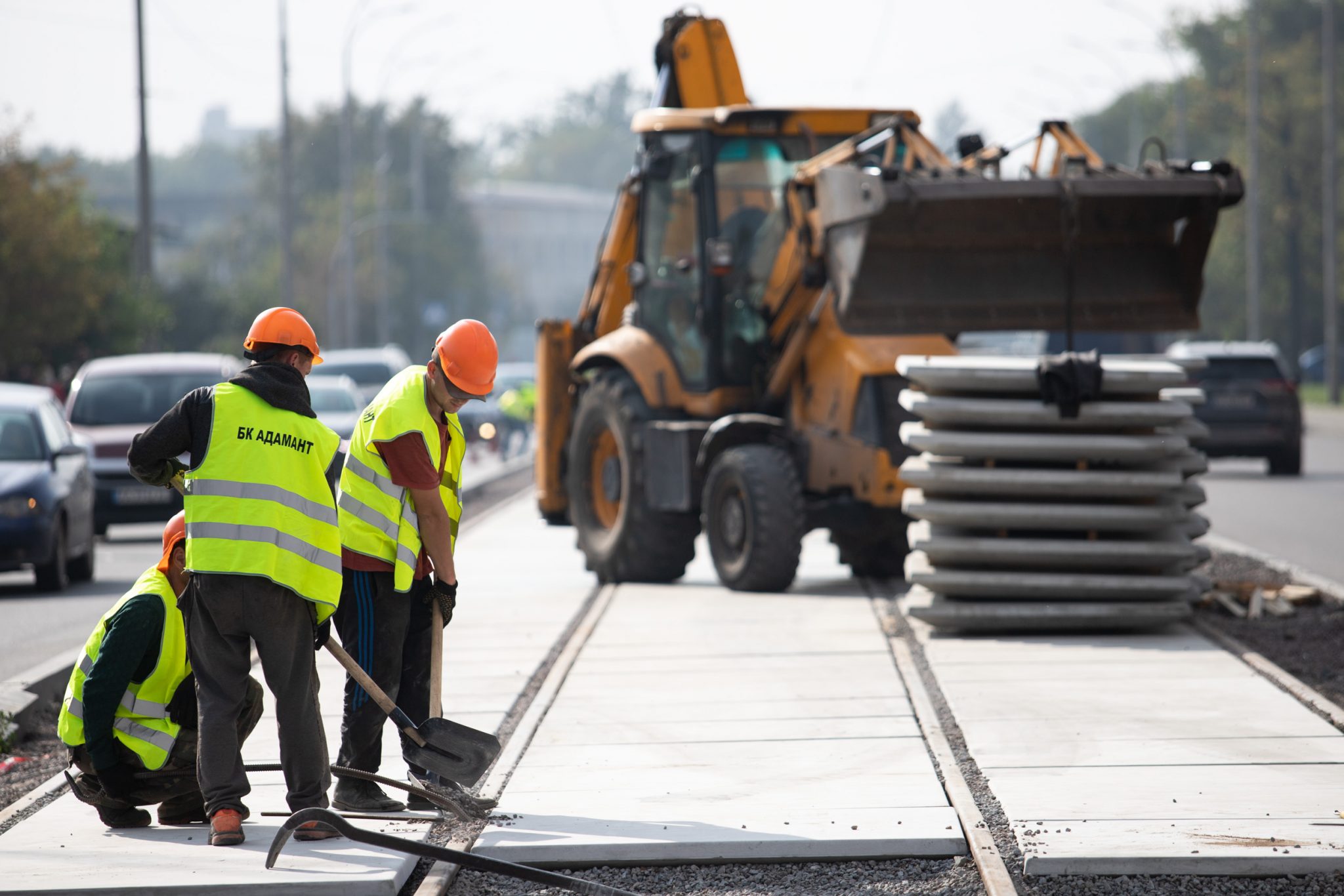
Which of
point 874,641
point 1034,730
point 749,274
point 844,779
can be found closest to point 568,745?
point 844,779

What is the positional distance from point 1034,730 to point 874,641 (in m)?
2.97

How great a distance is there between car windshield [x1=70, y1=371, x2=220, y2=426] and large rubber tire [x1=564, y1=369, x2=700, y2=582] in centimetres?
667

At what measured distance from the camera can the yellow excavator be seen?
42.1 feet

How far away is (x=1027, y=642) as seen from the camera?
36.6ft

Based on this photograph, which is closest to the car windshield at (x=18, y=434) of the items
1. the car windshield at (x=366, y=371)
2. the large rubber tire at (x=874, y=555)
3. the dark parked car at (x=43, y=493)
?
the dark parked car at (x=43, y=493)

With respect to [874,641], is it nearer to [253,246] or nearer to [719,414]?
[719,414]

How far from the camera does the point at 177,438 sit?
665 centimetres

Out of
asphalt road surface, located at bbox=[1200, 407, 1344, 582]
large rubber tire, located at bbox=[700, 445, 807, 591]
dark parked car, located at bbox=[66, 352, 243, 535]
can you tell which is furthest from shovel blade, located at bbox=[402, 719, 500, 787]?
dark parked car, located at bbox=[66, 352, 243, 535]

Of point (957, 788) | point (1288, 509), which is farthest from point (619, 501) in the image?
point (1288, 509)

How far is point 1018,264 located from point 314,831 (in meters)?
7.86

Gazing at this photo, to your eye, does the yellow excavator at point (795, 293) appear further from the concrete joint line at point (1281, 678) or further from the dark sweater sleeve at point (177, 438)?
the dark sweater sleeve at point (177, 438)

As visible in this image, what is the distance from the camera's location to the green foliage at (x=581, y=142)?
172375 mm

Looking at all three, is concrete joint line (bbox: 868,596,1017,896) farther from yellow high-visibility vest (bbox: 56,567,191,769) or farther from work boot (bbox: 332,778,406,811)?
yellow high-visibility vest (bbox: 56,567,191,769)

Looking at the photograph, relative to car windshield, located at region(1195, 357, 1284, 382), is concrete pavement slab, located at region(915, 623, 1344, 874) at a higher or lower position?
higher
